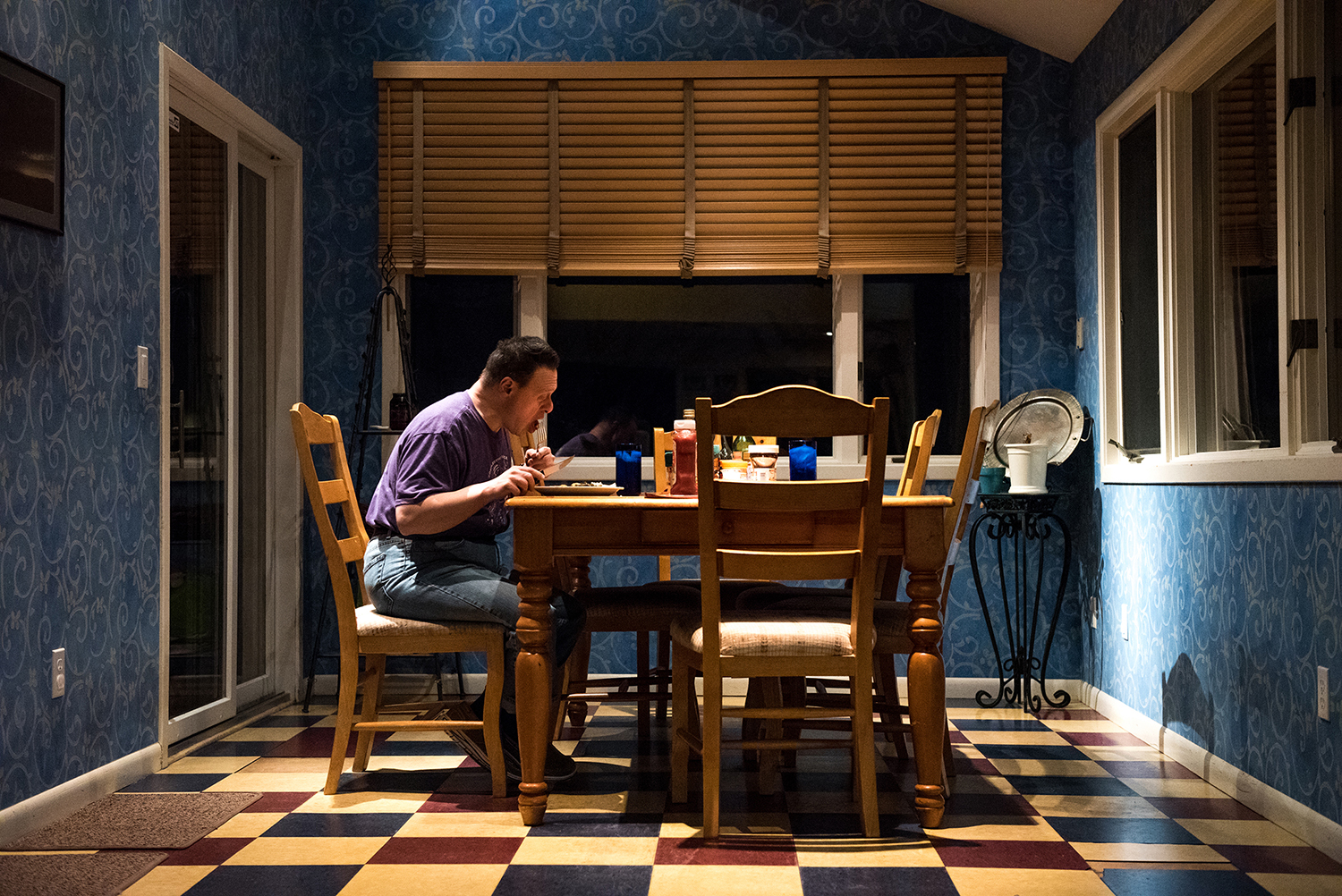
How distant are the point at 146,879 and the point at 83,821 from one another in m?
0.58

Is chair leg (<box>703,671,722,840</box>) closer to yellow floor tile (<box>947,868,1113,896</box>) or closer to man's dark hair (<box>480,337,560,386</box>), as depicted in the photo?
yellow floor tile (<box>947,868,1113,896</box>)

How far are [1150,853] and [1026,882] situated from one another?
39 centimetres

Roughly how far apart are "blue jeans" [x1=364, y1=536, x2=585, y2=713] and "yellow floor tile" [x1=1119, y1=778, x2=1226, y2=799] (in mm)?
1571

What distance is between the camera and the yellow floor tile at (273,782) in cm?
310

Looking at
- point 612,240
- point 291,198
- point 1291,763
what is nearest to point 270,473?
point 291,198

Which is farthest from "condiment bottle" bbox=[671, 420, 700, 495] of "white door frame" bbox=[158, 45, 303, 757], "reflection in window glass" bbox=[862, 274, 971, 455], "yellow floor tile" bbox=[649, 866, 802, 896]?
"white door frame" bbox=[158, 45, 303, 757]

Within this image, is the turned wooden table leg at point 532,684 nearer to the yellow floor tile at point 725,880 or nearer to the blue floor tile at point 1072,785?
the yellow floor tile at point 725,880

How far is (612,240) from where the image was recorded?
4.65m

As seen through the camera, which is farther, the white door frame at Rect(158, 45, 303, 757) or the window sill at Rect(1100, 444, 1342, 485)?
the white door frame at Rect(158, 45, 303, 757)

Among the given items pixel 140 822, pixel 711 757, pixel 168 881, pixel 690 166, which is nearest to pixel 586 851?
pixel 711 757

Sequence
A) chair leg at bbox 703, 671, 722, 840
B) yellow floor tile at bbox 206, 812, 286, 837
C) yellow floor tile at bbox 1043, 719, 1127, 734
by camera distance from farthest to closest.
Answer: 1. yellow floor tile at bbox 1043, 719, 1127, 734
2. yellow floor tile at bbox 206, 812, 286, 837
3. chair leg at bbox 703, 671, 722, 840

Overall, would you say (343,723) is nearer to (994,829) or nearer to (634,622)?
(634,622)

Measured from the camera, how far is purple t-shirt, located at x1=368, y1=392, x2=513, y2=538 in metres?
2.92

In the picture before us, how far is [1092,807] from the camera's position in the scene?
9.48ft
